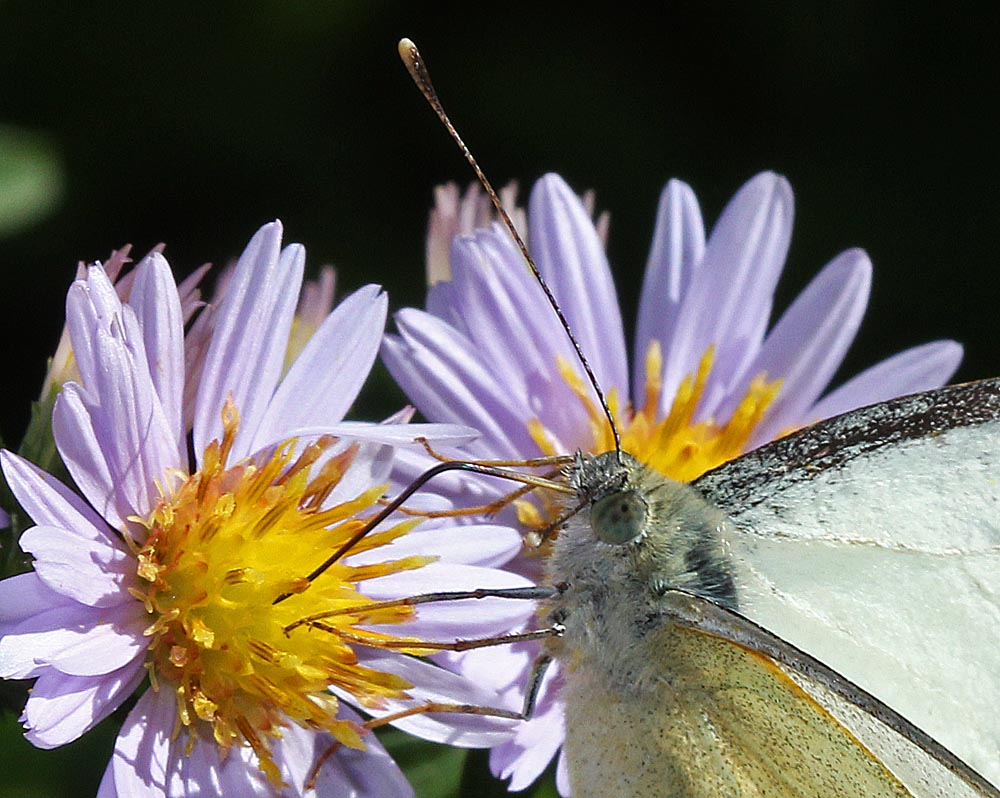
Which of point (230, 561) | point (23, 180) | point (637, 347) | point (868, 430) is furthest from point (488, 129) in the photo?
point (230, 561)

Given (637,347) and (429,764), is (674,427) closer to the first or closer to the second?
(637,347)

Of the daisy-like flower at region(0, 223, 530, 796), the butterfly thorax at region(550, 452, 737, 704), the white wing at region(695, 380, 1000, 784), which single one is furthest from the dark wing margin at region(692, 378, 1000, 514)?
the daisy-like flower at region(0, 223, 530, 796)

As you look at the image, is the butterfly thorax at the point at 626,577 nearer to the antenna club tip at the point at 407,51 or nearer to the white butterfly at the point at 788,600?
the white butterfly at the point at 788,600

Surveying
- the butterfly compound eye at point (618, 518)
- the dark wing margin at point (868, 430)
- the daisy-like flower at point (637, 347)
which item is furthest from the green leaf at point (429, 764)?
the dark wing margin at point (868, 430)

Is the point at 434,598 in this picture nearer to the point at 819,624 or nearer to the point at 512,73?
the point at 819,624

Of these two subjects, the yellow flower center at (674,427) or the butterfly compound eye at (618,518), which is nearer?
the butterfly compound eye at (618,518)
